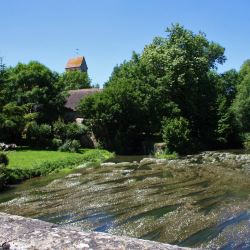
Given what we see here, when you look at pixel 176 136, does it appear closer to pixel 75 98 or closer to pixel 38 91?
pixel 38 91

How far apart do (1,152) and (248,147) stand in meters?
34.7

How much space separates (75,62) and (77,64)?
1.49 meters

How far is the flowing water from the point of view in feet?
53.4

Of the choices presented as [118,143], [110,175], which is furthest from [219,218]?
[118,143]

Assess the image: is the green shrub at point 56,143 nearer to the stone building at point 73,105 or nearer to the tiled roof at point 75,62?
the stone building at point 73,105

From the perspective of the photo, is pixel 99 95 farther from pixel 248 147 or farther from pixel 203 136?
pixel 248 147

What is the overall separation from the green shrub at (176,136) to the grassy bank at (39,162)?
717cm

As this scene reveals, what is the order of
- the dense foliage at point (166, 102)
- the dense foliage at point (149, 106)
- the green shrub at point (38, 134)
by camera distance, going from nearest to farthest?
the green shrub at point (38, 134) → the dense foliage at point (149, 106) → the dense foliage at point (166, 102)

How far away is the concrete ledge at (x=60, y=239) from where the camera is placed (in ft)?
11.0

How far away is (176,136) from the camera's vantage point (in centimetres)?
4828

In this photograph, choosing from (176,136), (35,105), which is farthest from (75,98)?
(176,136)

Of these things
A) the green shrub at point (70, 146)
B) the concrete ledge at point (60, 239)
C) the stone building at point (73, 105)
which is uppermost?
the stone building at point (73, 105)

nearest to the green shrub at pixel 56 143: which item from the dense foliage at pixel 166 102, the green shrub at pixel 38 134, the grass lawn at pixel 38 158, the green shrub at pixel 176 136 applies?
the green shrub at pixel 38 134

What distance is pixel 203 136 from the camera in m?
57.4
